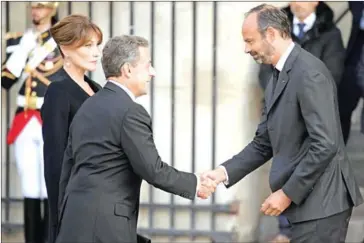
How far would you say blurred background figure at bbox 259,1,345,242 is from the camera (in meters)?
7.54

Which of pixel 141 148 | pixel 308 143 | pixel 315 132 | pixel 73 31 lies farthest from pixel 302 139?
pixel 73 31

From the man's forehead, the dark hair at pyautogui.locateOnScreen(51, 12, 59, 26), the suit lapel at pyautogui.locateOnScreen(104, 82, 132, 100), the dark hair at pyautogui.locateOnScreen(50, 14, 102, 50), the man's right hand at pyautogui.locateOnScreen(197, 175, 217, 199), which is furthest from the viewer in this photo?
the dark hair at pyautogui.locateOnScreen(51, 12, 59, 26)

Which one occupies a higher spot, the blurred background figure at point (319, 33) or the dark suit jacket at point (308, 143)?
the blurred background figure at point (319, 33)

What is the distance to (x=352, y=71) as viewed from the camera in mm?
7738

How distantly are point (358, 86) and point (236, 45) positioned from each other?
40.3 inches

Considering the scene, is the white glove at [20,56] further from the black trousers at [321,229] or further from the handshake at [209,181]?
the black trousers at [321,229]

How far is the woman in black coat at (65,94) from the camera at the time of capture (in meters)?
5.76

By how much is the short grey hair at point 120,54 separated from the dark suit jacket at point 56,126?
0.70m

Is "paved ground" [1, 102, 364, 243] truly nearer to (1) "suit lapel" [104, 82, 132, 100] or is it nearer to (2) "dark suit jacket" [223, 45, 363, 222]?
(2) "dark suit jacket" [223, 45, 363, 222]

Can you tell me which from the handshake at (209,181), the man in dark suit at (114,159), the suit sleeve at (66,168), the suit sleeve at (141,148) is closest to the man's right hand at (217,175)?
the handshake at (209,181)

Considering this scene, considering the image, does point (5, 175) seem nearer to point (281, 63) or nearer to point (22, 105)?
point (22, 105)

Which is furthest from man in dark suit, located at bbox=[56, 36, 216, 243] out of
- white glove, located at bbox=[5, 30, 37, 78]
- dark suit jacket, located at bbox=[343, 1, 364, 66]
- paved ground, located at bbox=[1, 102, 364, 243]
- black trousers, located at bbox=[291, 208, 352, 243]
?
paved ground, located at bbox=[1, 102, 364, 243]

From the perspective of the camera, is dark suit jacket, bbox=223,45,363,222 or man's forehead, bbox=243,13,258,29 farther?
man's forehead, bbox=243,13,258,29

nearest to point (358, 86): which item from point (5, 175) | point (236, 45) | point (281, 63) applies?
point (236, 45)
